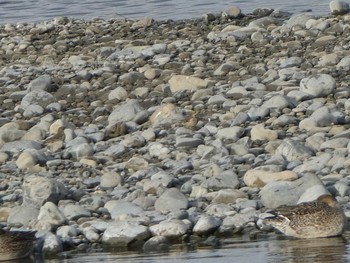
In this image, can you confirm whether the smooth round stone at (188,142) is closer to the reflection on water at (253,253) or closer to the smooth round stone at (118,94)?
the smooth round stone at (118,94)

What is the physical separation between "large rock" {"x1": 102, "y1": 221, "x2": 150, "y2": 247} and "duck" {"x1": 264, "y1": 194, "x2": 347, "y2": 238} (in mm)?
1013

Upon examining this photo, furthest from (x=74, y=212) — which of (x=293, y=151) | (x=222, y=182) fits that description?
(x=293, y=151)

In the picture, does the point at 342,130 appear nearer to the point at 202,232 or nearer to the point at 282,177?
the point at 282,177

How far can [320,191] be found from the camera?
10.5 m

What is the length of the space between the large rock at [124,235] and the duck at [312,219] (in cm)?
101

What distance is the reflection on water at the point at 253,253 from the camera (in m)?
9.23

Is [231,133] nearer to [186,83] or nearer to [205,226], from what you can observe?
[186,83]

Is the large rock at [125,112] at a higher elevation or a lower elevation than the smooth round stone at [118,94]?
higher

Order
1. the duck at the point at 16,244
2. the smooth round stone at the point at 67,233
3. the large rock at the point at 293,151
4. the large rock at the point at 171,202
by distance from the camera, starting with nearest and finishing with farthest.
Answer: the duck at the point at 16,244, the smooth round stone at the point at 67,233, the large rock at the point at 171,202, the large rock at the point at 293,151

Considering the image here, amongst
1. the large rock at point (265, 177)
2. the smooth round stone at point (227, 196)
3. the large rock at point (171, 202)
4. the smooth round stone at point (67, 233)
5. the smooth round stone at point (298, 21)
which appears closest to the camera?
the smooth round stone at point (67, 233)

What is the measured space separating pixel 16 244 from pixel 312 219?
93.7 inches

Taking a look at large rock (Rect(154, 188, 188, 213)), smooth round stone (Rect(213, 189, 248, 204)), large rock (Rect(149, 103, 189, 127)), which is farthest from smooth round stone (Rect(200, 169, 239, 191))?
large rock (Rect(149, 103, 189, 127))

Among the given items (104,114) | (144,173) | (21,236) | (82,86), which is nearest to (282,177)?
(144,173)

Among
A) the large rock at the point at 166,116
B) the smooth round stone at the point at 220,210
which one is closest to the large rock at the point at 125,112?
the large rock at the point at 166,116
